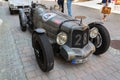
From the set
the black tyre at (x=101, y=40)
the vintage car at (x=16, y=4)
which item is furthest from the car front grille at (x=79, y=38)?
the vintage car at (x=16, y=4)

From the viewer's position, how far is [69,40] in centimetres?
304

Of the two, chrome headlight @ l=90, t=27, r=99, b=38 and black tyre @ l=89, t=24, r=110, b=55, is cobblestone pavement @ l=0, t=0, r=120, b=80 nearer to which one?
black tyre @ l=89, t=24, r=110, b=55

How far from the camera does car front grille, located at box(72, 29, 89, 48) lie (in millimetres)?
3012

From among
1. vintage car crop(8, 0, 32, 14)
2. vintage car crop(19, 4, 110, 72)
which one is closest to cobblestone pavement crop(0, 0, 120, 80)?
vintage car crop(19, 4, 110, 72)

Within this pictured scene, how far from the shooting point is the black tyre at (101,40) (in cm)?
346

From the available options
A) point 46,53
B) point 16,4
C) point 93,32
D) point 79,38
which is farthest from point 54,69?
point 16,4

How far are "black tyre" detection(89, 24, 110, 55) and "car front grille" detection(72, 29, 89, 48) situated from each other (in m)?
0.57

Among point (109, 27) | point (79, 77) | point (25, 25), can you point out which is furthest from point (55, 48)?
point (109, 27)

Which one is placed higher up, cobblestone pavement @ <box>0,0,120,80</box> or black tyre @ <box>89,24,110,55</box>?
black tyre @ <box>89,24,110,55</box>

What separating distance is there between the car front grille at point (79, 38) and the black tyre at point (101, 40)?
1.87 ft

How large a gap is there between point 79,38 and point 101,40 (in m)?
0.79

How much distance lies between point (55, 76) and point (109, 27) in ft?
14.1

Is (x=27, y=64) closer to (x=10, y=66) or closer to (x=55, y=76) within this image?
(x=10, y=66)

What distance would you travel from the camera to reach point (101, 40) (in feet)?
11.7
